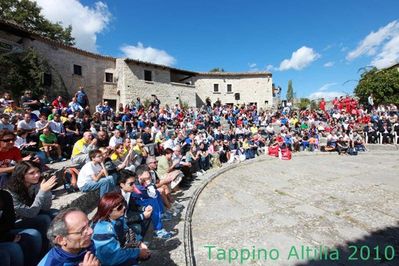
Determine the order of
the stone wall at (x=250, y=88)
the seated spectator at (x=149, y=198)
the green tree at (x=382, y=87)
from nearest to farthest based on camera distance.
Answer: the seated spectator at (x=149, y=198) → the green tree at (x=382, y=87) → the stone wall at (x=250, y=88)

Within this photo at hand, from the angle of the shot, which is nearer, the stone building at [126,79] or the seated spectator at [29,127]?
the seated spectator at [29,127]

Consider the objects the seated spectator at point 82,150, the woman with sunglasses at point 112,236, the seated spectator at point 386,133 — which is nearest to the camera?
the woman with sunglasses at point 112,236

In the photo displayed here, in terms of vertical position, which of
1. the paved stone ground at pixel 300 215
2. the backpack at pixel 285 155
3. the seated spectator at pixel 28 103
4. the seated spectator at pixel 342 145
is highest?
the seated spectator at pixel 28 103

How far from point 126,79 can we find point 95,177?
69.8 feet

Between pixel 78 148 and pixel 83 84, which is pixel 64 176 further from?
pixel 83 84

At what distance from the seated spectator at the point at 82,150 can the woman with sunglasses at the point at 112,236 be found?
3.40 metres

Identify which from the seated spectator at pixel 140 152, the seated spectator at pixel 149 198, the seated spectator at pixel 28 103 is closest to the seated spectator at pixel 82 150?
the seated spectator at pixel 140 152

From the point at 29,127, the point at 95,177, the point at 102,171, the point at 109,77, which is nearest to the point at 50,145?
the point at 29,127

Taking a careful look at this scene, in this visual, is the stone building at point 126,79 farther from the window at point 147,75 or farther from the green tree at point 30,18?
the green tree at point 30,18

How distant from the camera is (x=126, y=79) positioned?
79.8ft

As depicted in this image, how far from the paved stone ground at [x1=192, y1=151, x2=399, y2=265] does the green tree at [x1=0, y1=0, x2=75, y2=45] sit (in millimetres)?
24867

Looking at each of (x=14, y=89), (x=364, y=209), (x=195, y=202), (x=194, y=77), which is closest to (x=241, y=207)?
(x=195, y=202)

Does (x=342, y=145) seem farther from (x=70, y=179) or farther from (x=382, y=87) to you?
(x=382, y=87)

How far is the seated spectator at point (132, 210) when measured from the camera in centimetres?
337
